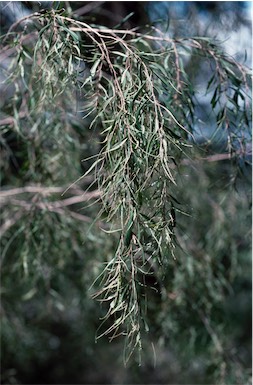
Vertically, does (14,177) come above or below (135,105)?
below

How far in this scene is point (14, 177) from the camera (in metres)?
2.78

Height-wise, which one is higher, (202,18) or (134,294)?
(134,294)

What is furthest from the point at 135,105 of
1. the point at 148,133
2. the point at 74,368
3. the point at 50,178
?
the point at 74,368

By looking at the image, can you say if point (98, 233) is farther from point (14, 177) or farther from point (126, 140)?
point (126, 140)

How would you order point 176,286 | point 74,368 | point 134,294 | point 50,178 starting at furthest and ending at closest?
point 74,368 → point 176,286 → point 50,178 → point 134,294

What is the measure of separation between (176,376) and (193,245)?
3.22 meters

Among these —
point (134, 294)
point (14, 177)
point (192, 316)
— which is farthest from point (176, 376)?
point (134, 294)

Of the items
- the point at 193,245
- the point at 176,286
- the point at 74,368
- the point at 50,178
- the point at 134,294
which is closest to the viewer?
the point at 134,294

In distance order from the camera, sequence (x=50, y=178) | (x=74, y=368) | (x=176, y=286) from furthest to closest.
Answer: (x=74, y=368), (x=176, y=286), (x=50, y=178)

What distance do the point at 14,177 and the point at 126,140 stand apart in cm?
165

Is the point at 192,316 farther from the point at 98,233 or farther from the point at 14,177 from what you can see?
the point at 14,177

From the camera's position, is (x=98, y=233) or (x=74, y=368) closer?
(x=98, y=233)

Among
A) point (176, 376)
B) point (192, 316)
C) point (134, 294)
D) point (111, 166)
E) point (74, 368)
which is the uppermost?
point (111, 166)

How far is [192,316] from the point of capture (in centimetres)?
275
